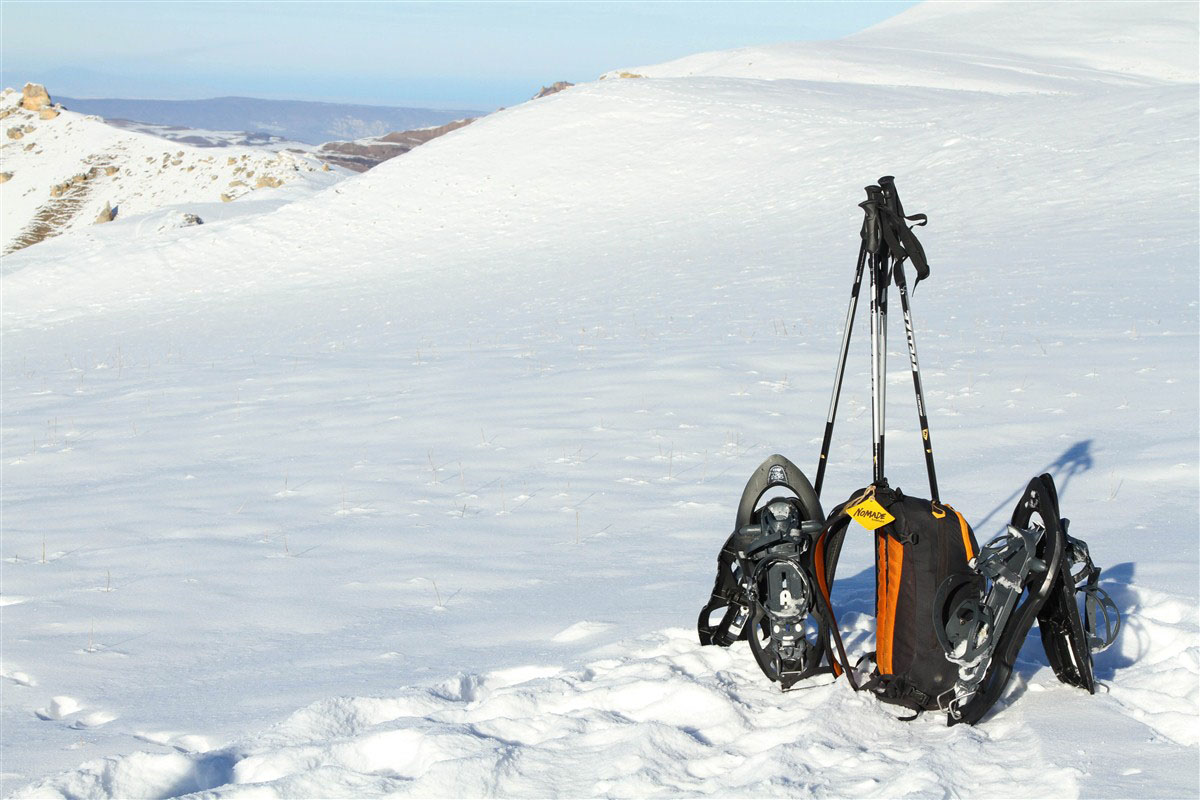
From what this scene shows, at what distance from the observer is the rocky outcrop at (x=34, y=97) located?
290ft

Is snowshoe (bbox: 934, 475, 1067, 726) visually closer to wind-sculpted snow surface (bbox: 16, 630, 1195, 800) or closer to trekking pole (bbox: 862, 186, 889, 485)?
wind-sculpted snow surface (bbox: 16, 630, 1195, 800)

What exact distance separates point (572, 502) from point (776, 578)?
307cm

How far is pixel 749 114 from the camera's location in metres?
31.9

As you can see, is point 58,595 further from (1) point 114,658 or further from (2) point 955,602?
(2) point 955,602

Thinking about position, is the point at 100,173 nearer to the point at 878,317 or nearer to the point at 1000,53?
the point at 1000,53

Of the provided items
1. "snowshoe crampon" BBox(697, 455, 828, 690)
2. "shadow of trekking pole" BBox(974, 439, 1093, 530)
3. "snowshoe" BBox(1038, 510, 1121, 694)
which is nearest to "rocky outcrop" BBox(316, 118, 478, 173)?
"shadow of trekking pole" BBox(974, 439, 1093, 530)

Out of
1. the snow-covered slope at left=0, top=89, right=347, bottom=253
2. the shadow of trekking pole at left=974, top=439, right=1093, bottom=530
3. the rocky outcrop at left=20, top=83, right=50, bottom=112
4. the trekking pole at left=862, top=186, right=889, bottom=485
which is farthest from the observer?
the rocky outcrop at left=20, top=83, right=50, bottom=112

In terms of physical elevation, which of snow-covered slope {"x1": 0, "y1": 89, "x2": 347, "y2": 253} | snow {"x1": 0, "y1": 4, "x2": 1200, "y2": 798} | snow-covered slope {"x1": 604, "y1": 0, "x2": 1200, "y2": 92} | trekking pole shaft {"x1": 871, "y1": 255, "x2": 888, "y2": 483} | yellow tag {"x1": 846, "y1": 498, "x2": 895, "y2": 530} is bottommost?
snow {"x1": 0, "y1": 4, "x2": 1200, "y2": 798}

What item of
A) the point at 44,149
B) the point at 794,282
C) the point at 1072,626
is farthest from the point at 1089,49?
the point at 44,149

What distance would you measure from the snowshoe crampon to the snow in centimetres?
15

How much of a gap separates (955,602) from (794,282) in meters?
12.9

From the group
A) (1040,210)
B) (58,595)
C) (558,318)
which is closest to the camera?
(58,595)

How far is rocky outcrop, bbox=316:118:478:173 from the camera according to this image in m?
120

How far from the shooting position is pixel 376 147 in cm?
15200
